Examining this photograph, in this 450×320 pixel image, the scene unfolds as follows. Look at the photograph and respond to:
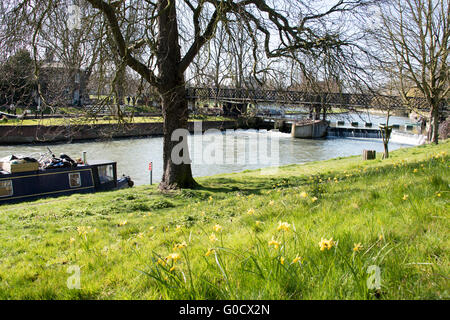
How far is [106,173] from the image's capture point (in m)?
17.8

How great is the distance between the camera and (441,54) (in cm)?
2077

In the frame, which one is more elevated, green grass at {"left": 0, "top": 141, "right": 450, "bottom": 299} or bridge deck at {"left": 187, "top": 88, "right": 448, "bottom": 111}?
bridge deck at {"left": 187, "top": 88, "right": 448, "bottom": 111}

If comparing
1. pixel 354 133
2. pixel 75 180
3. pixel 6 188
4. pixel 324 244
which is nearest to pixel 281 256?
pixel 324 244

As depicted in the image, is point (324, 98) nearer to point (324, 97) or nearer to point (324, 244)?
point (324, 97)

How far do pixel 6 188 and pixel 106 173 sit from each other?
4.67 metres

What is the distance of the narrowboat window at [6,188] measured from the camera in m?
13.9

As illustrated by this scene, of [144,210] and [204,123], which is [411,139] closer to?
[204,123]

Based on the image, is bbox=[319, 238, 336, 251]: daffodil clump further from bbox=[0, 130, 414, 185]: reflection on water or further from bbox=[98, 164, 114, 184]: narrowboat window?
bbox=[0, 130, 414, 185]: reflection on water

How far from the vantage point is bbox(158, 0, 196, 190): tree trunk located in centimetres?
1150

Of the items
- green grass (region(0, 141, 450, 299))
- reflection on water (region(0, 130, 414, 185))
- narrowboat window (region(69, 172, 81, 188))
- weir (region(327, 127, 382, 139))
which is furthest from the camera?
weir (region(327, 127, 382, 139))

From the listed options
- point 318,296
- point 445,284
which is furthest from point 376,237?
point 318,296

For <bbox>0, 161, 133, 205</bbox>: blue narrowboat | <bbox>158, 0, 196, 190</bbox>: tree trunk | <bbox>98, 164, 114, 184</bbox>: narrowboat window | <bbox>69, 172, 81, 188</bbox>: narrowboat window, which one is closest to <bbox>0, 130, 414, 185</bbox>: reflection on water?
<bbox>98, 164, 114, 184</bbox>: narrowboat window

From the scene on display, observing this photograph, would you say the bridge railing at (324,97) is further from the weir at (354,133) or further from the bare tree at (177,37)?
the weir at (354,133)

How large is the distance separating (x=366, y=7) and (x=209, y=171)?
16.7 meters
